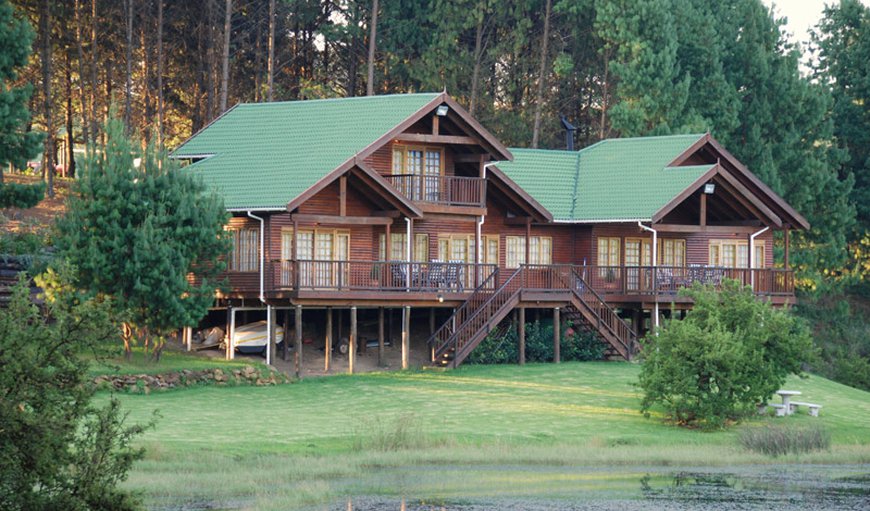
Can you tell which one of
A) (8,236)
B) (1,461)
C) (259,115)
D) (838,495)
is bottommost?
(838,495)

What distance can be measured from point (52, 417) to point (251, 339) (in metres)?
27.7

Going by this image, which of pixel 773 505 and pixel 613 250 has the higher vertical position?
pixel 613 250

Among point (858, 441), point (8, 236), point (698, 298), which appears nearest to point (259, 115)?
point (8, 236)

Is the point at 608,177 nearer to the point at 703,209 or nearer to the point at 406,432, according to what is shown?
the point at 703,209

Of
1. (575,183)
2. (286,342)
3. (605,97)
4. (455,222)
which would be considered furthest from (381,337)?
(605,97)

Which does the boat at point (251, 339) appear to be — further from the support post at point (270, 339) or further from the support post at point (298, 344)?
the support post at point (298, 344)

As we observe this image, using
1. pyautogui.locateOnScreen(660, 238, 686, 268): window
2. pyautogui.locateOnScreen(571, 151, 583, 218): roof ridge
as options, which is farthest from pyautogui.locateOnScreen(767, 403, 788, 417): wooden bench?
pyautogui.locateOnScreen(660, 238, 686, 268): window

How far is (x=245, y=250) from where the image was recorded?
150ft

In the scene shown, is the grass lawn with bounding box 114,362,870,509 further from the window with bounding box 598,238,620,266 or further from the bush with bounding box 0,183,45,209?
the window with bounding box 598,238,620,266

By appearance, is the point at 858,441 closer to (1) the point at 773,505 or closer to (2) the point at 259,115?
(1) the point at 773,505

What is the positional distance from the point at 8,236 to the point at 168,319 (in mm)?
12481

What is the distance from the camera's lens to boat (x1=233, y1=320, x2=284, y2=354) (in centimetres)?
4547

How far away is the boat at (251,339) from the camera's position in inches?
1790

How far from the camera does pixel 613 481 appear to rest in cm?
2905
